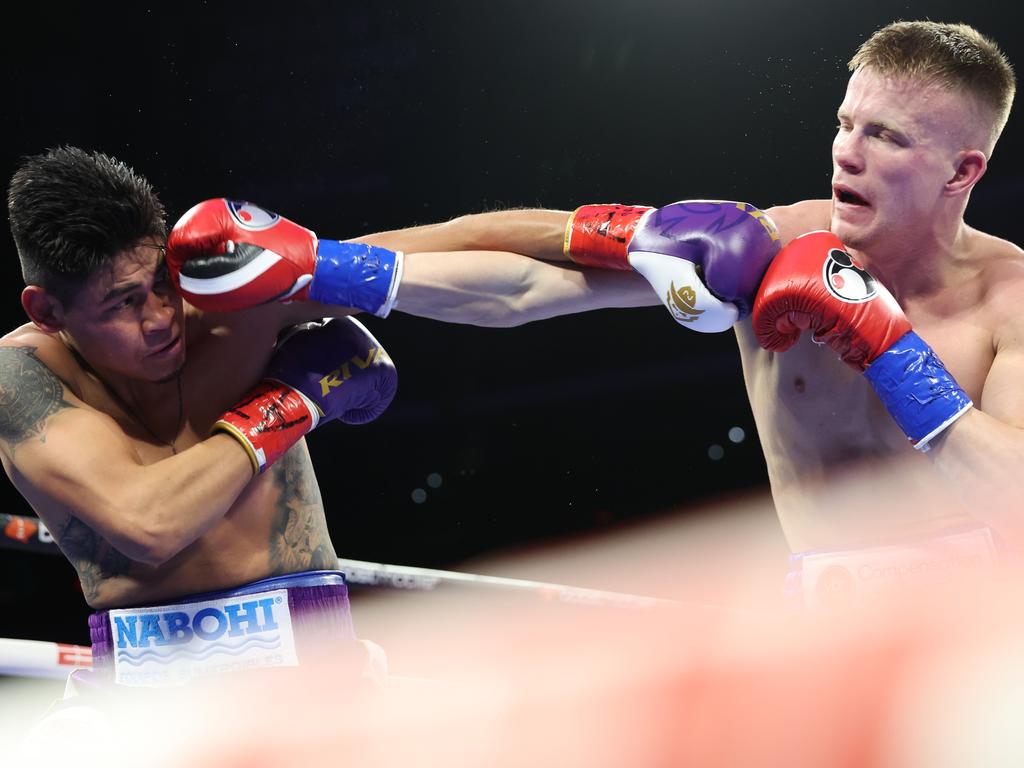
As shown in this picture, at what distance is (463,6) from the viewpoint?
4.64 metres

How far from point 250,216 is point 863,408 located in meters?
1.34

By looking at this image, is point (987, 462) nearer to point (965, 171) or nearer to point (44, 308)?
point (965, 171)

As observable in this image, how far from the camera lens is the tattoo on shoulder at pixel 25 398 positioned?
215cm

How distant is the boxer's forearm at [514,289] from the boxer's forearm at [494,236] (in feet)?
0.13

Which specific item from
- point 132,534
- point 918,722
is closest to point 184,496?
point 132,534

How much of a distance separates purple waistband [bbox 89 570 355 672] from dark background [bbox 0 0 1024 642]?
2.55 meters

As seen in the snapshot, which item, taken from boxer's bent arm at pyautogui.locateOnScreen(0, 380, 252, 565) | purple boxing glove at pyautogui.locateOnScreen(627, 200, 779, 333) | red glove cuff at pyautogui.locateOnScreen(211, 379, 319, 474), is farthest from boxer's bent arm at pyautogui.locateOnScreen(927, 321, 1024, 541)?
boxer's bent arm at pyautogui.locateOnScreen(0, 380, 252, 565)

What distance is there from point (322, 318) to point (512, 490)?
2749mm

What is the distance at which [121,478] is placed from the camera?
6.86 feet

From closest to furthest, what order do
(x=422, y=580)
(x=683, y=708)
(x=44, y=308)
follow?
(x=683, y=708)
(x=44, y=308)
(x=422, y=580)

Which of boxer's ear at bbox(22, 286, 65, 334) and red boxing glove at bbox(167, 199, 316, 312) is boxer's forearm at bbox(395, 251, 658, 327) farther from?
boxer's ear at bbox(22, 286, 65, 334)

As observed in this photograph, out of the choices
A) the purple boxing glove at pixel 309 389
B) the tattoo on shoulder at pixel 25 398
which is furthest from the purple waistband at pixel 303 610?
the tattoo on shoulder at pixel 25 398

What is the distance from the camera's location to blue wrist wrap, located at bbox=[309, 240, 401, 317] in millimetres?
2141

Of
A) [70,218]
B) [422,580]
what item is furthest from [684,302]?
[422,580]
